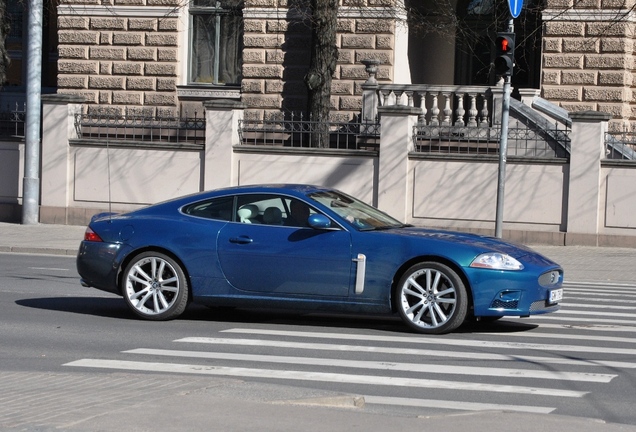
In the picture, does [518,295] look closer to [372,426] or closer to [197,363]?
[197,363]

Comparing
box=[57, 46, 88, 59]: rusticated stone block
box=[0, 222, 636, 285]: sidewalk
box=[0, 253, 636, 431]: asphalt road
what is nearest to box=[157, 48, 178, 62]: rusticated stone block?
box=[57, 46, 88, 59]: rusticated stone block

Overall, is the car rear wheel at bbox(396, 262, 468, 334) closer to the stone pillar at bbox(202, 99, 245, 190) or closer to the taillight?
the taillight

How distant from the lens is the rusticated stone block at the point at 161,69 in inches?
1094

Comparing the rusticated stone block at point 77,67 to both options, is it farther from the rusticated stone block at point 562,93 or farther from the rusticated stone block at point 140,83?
the rusticated stone block at point 562,93

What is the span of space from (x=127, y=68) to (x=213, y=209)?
56.8 feet

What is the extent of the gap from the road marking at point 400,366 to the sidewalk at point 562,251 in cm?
823

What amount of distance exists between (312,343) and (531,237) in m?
11.9

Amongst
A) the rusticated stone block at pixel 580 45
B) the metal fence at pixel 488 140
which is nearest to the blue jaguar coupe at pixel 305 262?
the metal fence at pixel 488 140

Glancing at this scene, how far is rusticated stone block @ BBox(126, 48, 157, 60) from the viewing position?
2788cm

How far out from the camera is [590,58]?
24.8 m

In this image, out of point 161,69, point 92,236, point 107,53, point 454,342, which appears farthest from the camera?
point 107,53

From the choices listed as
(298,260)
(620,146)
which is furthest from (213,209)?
(620,146)

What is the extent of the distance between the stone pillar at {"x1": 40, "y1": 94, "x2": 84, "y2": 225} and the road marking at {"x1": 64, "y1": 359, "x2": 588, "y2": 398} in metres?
15.1

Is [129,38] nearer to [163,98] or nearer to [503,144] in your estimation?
[163,98]
